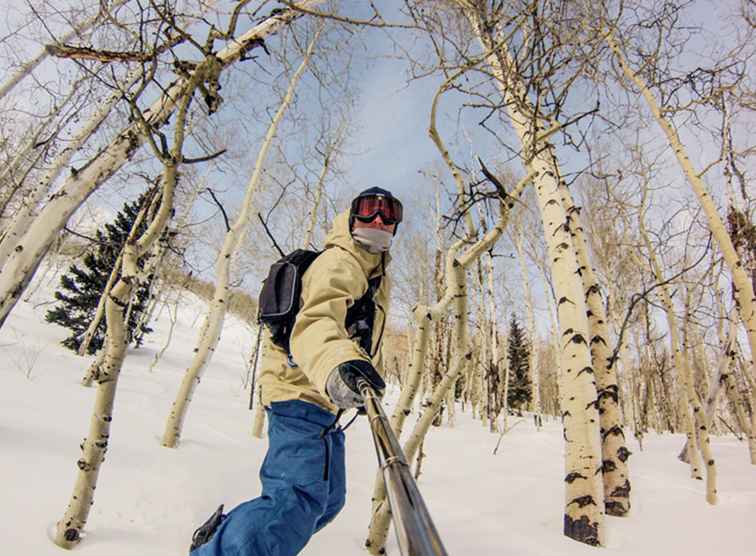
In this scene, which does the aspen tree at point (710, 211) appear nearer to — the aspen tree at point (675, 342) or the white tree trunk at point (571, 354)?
the aspen tree at point (675, 342)

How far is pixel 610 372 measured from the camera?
14.1 feet

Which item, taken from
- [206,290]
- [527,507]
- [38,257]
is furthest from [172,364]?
[206,290]

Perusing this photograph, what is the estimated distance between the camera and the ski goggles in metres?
1.85

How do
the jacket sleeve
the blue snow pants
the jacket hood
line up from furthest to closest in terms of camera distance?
the jacket hood, the blue snow pants, the jacket sleeve

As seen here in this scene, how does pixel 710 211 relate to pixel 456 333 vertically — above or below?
above

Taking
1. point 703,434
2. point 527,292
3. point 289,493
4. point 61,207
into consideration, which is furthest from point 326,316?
point 527,292

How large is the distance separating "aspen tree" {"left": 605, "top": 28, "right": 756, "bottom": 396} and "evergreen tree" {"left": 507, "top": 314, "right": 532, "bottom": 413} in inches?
829

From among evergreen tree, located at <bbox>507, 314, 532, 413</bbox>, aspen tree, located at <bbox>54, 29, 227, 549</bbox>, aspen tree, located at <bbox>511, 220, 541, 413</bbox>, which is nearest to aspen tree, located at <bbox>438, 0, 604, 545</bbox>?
aspen tree, located at <bbox>54, 29, 227, 549</bbox>

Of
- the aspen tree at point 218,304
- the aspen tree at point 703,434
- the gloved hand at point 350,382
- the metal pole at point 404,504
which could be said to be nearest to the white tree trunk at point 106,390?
the gloved hand at point 350,382

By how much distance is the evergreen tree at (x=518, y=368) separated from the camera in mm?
26359

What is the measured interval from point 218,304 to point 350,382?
531 cm

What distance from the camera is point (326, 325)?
1.28 metres

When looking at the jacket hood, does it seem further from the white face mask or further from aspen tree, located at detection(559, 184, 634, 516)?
aspen tree, located at detection(559, 184, 634, 516)

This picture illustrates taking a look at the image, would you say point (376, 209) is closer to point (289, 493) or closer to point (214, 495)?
point (289, 493)
